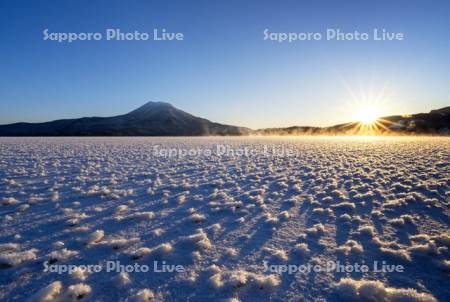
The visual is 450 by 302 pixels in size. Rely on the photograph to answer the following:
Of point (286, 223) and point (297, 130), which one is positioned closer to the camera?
point (286, 223)

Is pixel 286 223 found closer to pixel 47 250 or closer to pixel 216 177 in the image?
pixel 47 250

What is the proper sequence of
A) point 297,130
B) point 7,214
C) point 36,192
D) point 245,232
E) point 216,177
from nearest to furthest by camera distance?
point 245,232
point 7,214
point 36,192
point 216,177
point 297,130

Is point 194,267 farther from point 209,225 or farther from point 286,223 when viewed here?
point 286,223

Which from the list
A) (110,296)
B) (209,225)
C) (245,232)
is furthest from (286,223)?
(110,296)

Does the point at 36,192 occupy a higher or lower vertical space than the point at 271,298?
higher

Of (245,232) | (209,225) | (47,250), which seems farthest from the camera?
(209,225)

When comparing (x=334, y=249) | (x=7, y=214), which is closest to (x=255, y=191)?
(x=334, y=249)

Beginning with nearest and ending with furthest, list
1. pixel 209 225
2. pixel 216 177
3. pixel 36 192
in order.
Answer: pixel 209 225 → pixel 36 192 → pixel 216 177

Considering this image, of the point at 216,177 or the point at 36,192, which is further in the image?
the point at 216,177

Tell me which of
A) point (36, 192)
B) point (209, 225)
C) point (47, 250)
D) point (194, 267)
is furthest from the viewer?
point (36, 192)
